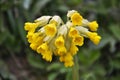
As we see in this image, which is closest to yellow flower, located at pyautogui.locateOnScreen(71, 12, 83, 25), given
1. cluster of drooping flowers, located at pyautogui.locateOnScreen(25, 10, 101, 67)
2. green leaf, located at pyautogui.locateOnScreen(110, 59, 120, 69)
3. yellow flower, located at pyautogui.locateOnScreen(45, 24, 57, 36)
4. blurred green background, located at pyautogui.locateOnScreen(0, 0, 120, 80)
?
cluster of drooping flowers, located at pyautogui.locateOnScreen(25, 10, 101, 67)

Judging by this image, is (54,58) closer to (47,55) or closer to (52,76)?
(52,76)

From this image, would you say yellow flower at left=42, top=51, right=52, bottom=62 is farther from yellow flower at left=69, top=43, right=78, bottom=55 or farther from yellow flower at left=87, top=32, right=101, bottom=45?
yellow flower at left=87, top=32, right=101, bottom=45

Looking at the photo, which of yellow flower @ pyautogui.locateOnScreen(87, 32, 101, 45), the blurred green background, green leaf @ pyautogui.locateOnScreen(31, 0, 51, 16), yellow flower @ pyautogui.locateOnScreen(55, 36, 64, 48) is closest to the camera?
yellow flower @ pyautogui.locateOnScreen(55, 36, 64, 48)

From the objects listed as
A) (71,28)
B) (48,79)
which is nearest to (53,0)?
(48,79)

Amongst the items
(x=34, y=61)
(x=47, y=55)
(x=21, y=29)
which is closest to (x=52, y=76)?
(x=34, y=61)

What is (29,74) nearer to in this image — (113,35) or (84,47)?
(84,47)
